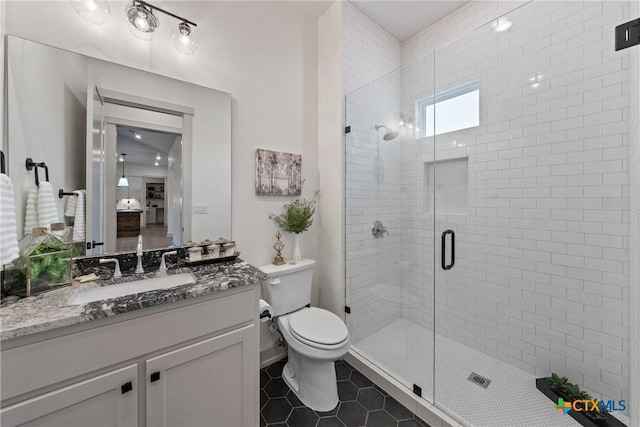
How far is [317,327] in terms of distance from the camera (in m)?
1.64

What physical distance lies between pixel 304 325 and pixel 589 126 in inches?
85.6

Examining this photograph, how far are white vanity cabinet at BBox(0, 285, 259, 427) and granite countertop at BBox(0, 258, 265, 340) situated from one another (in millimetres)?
40

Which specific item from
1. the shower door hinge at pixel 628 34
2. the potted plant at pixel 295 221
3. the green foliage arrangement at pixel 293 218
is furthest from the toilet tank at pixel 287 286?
the shower door hinge at pixel 628 34

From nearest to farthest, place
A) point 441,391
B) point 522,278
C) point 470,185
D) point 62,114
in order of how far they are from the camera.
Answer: point 62,114 → point 441,391 → point 522,278 → point 470,185

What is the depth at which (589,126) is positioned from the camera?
153 cm

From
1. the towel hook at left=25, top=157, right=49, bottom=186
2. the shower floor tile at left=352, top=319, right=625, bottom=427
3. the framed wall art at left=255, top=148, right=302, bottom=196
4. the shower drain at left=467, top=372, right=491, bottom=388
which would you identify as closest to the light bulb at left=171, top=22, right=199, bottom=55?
the framed wall art at left=255, top=148, right=302, bottom=196

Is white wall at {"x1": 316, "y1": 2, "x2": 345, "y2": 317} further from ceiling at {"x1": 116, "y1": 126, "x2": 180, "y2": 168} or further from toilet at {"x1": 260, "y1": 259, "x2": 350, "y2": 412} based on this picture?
ceiling at {"x1": 116, "y1": 126, "x2": 180, "y2": 168}

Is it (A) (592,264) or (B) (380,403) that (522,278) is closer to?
(A) (592,264)

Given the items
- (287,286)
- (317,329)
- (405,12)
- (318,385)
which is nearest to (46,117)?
(287,286)

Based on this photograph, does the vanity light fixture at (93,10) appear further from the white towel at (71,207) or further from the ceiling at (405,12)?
the ceiling at (405,12)

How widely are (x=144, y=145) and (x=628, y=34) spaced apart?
2536 millimetres

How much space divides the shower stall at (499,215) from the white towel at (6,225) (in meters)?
1.85

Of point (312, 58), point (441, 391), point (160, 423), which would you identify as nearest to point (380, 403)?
point (441, 391)

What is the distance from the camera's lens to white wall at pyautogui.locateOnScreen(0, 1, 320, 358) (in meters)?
1.33
